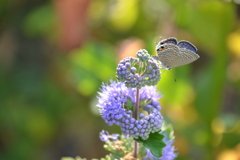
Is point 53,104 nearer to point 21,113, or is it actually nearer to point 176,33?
point 21,113

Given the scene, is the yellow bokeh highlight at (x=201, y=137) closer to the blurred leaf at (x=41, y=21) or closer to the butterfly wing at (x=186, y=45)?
the butterfly wing at (x=186, y=45)

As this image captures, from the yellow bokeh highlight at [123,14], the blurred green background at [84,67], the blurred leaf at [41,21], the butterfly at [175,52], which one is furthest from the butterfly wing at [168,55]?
the blurred leaf at [41,21]

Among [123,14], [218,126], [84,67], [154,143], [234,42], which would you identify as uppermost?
[123,14]

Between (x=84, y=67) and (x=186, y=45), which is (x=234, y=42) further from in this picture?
(x=186, y=45)

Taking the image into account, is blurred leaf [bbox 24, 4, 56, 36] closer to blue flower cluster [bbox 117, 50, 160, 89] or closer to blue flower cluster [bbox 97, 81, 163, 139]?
blue flower cluster [bbox 97, 81, 163, 139]

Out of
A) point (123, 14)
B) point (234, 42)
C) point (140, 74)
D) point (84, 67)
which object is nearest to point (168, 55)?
point (140, 74)

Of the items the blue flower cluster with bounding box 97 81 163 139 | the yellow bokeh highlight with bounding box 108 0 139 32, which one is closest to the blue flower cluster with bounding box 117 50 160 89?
the blue flower cluster with bounding box 97 81 163 139

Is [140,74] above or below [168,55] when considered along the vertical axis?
below
